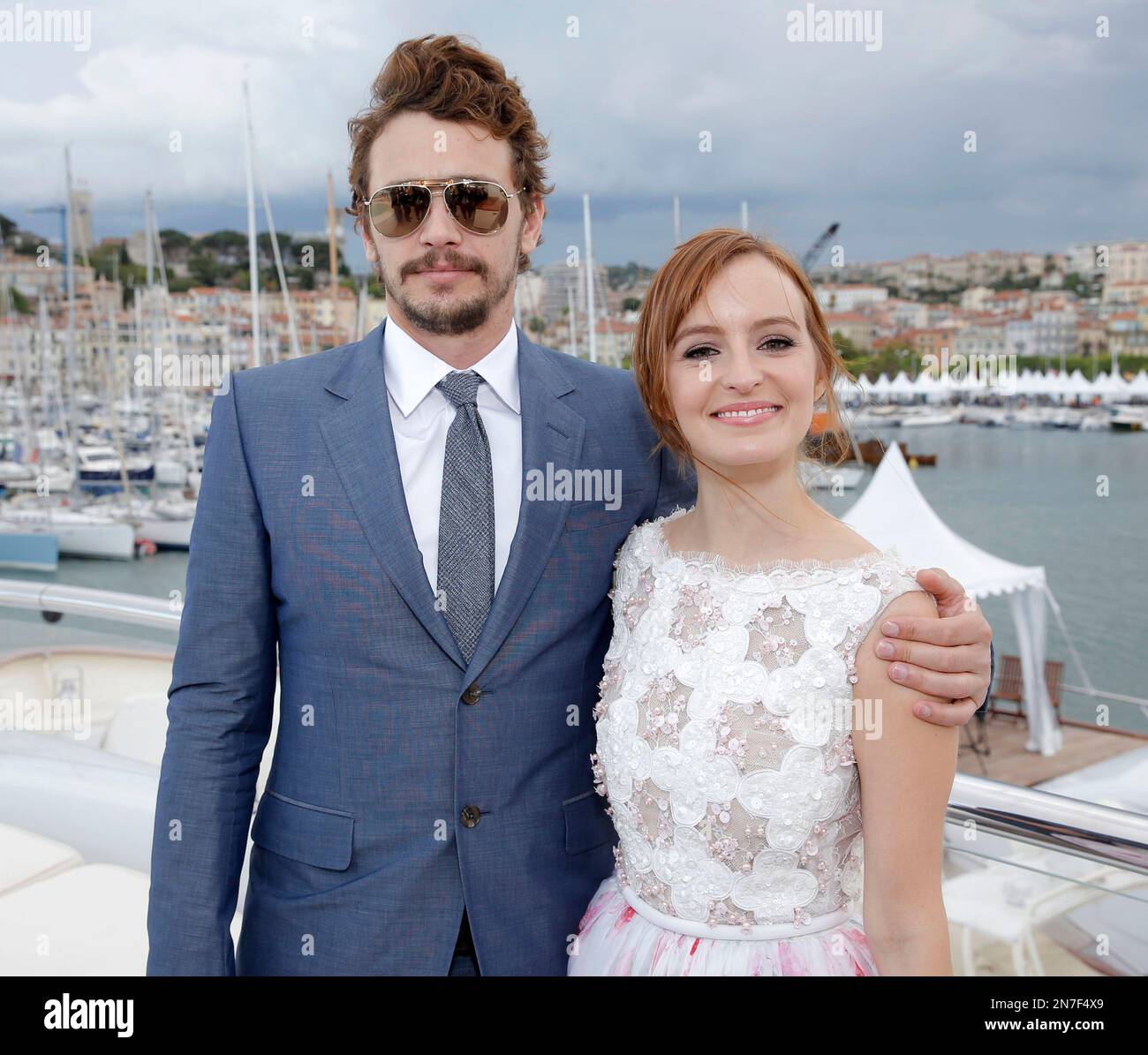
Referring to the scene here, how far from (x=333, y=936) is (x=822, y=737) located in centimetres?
85

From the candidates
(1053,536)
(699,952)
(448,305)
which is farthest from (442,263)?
(1053,536)

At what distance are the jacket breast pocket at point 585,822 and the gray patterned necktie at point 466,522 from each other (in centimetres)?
34

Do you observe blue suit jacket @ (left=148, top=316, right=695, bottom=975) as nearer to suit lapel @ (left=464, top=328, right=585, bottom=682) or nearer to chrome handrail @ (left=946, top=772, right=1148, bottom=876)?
suit lapel @ (left=464, top=328, right=585, bottom=682)

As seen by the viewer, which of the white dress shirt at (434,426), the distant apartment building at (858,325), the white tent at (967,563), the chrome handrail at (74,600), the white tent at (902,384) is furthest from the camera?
the white tent at (902,384)

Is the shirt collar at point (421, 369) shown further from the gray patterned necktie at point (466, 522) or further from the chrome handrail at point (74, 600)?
the chrome handrail at point (74, 600)

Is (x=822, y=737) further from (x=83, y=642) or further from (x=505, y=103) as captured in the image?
(x=83, y=642)

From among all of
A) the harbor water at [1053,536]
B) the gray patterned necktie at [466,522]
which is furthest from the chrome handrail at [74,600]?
the gray patterned necktie at [466,522]

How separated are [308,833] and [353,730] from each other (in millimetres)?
191

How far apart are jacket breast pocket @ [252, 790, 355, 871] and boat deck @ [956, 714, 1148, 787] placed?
10763mm

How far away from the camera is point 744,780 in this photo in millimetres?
1539

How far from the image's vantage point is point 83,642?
4.64 meters

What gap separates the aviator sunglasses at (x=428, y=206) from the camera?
5.56ft

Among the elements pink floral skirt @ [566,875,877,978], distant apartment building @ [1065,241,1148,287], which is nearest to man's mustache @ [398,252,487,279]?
pink floral skirt @ [566,875,877,978]

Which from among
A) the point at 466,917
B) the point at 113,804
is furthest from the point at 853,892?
the point at 113,804
